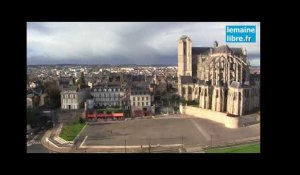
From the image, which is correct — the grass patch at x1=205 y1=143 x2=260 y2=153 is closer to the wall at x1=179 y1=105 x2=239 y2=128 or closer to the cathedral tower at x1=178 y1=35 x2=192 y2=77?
the wall at x1=179 y1=105 x2=239 y2=128

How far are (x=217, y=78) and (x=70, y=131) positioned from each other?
101 inches

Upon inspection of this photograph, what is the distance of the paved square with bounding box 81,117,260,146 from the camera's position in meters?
6.57

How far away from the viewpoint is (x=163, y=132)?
21.8 feet

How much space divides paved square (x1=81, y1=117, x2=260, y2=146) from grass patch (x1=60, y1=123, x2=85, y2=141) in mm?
114

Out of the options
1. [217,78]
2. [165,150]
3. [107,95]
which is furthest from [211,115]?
[107,95]

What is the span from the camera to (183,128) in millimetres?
6695

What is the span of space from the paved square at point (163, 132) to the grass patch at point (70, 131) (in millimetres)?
114

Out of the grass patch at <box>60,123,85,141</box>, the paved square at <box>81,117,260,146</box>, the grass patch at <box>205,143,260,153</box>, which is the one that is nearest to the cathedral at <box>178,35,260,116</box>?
the paved square at <box>81,117,260,146</box>

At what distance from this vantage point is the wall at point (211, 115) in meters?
6.79

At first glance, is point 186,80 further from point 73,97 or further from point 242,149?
point 73,97

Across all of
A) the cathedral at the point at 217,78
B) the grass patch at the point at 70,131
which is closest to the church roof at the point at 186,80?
the cathedral at the point at 217,78
